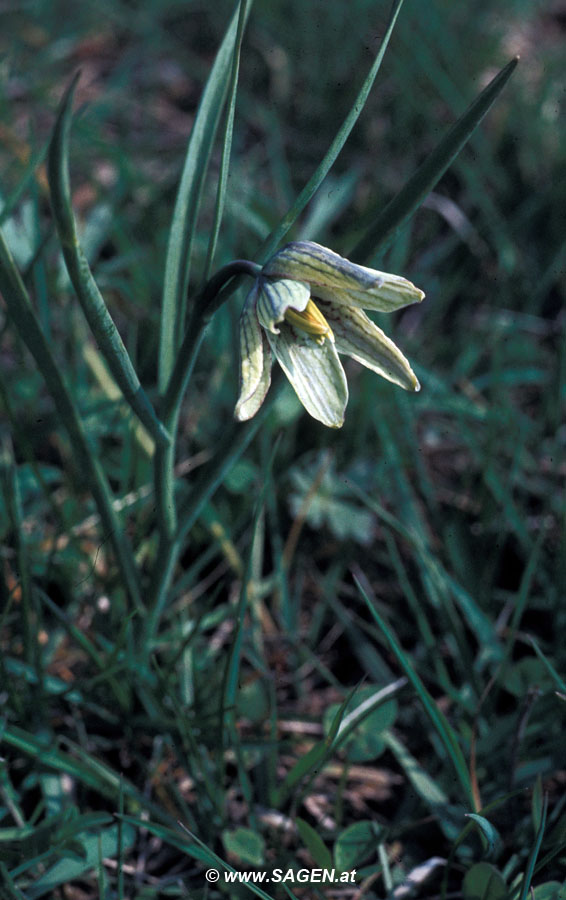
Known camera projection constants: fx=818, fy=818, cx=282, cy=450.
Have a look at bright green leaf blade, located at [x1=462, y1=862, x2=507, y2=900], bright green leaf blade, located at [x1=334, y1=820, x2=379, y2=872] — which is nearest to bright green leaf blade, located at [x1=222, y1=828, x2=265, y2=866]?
bright green leaf blade, located at [x1=334, y1=820, x2=379, y2=872]

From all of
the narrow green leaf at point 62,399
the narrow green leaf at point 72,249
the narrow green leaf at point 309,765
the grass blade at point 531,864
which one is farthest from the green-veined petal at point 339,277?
the grass blade at point 531,864

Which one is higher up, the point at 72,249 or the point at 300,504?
the point at 72,249

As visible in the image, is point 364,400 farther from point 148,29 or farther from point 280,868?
point 148,29

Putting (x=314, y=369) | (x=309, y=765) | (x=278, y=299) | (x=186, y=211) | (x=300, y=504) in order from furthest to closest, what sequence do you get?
1. (x=300, y=504)
2. (x=309, y=765)
3. (x=186, y=211)
4. (x=314, y=369)
5. (x=278, y=299)

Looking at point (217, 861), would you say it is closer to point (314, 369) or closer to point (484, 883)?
point (484, 883)

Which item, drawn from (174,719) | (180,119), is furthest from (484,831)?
(180,119)

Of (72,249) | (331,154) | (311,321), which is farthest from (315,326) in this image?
(72,249)
